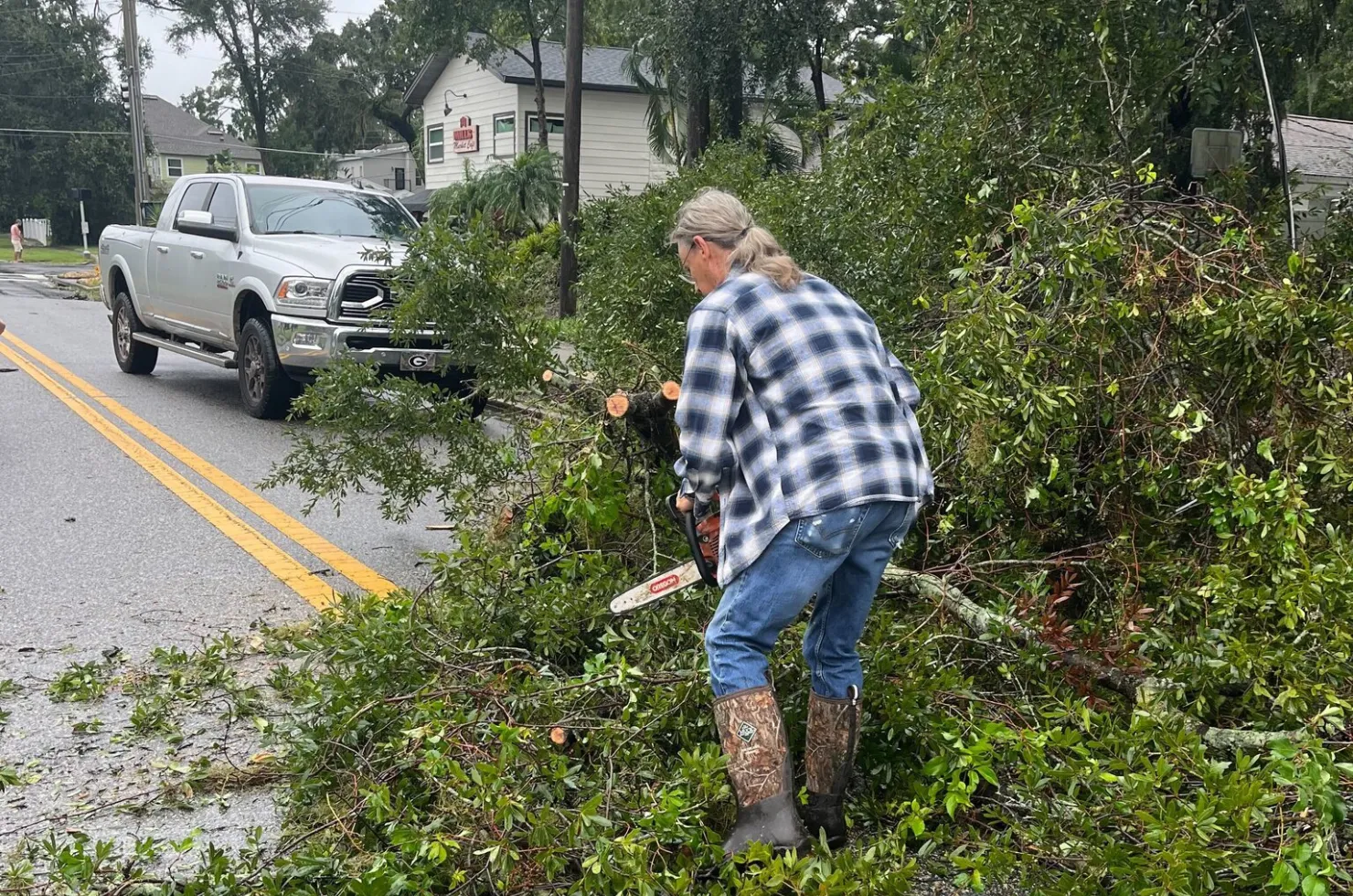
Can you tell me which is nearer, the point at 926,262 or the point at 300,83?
the point at 926,262

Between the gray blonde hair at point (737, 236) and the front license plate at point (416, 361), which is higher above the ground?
the gray blonde hair at point (737, 236)

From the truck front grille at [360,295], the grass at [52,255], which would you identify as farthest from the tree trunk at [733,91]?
the grass at [52,255]

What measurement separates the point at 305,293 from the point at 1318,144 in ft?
47.4

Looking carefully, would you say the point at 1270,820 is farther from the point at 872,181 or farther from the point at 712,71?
the point at 712,71

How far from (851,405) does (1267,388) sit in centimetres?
196

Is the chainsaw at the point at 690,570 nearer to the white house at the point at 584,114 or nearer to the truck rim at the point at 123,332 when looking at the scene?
the truck rim at the point at 123,332

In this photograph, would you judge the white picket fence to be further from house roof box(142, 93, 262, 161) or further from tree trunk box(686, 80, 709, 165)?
tree trunk box(686, 80, 709, 165)

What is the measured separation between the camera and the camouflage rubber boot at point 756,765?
9.94ft

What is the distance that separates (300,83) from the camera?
2365 inches

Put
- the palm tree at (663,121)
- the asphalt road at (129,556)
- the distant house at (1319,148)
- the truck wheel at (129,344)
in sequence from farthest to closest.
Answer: the palm tree at (663,121), the distant house at (1319,148), the truck wheel at (129,344), the asphalt road at (129,556)

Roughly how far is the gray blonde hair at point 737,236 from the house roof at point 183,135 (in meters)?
76.5

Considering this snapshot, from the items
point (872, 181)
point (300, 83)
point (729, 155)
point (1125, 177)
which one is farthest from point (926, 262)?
point (300, 83)

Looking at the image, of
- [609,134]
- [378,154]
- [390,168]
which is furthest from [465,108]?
[378,154]

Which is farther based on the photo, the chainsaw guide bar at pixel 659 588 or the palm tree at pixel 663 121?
the palm tree at pixel 663 121
